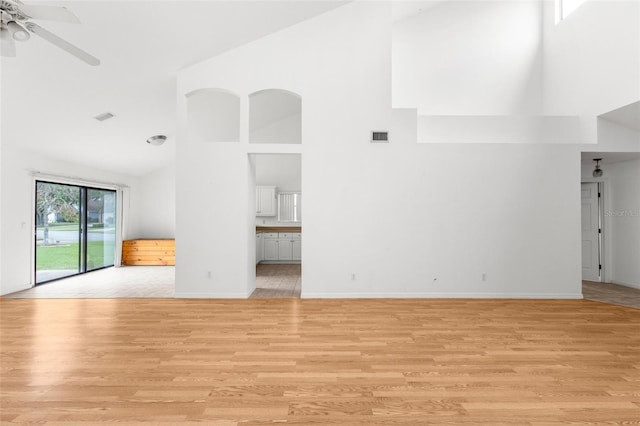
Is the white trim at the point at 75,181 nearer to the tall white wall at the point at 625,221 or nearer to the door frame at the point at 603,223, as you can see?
the door frame at the point at 603,223

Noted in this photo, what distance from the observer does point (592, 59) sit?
16.9 feet

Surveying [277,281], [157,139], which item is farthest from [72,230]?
[277,281]

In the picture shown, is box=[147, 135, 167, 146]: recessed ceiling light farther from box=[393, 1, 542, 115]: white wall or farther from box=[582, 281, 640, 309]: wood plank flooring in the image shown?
box=[582, 281, 640, 309]: wood plank flooring

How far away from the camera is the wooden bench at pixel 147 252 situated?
8125 millimetres

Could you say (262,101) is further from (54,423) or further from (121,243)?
(54,423)

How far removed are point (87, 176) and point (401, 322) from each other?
6.56 metres

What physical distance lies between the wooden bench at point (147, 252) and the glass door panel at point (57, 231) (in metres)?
1.10

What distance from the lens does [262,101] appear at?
712cm

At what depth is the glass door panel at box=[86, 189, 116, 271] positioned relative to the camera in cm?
748

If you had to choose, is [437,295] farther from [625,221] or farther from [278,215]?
[278,215]

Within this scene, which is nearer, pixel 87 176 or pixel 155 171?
pixel 87 176

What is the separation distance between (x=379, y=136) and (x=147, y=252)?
19.7 ft

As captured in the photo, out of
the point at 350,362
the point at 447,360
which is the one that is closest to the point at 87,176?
the point at 350,362

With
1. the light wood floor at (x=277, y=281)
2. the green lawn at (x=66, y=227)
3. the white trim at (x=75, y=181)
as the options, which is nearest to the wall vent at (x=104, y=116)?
the white trim at (x=75, y=181)
